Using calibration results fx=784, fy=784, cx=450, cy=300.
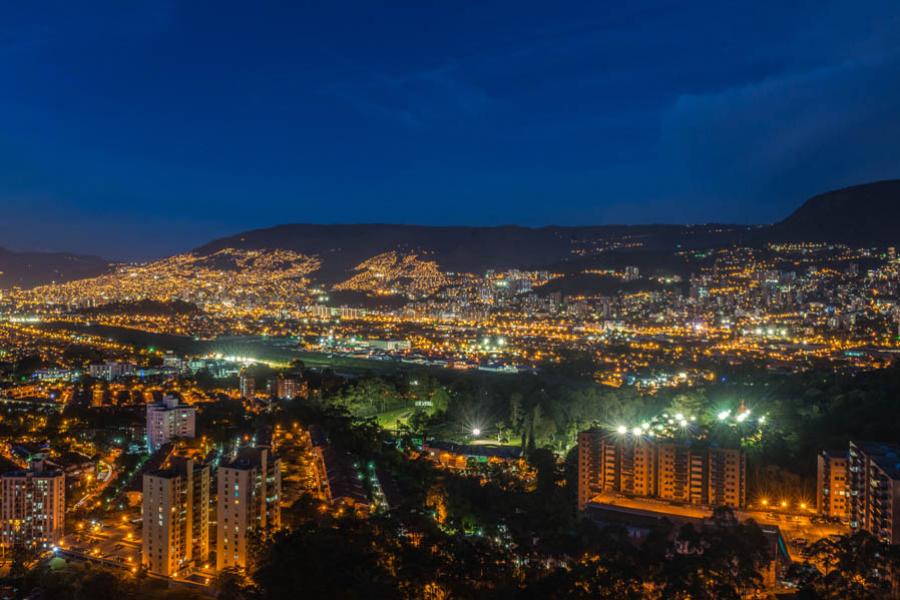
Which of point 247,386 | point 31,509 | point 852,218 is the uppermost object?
point 852,218

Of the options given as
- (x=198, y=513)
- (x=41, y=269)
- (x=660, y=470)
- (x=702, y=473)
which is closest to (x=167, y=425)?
(x=198, y=513)

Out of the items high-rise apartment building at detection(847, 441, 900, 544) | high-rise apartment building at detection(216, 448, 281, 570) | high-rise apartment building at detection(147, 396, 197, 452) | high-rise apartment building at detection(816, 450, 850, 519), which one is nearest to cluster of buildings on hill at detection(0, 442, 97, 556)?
high-rise apartment building at detection(216, 448, 281, 570)

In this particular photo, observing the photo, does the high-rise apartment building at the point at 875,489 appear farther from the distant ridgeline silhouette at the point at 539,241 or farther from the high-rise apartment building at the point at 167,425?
the distant ridgeline silhouette at the point at 539,241

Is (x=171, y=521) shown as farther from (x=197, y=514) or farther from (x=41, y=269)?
(x=41, y=269)

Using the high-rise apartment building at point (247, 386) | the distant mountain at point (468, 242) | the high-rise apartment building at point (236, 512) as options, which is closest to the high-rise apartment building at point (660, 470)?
the high-rise apartment building at point (236, 512)

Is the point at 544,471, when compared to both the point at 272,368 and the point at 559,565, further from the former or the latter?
the point at 272,368

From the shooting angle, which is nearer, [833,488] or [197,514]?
[197,514]
